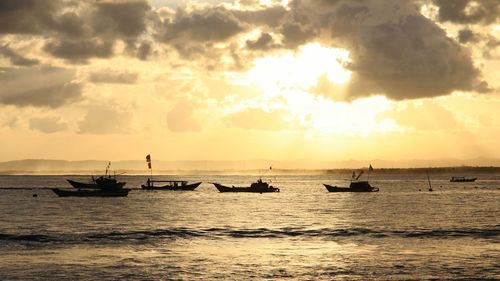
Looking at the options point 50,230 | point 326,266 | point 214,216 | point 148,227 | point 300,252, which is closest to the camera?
point 326,266

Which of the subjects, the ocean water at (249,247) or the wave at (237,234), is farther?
the wave at (237,234)

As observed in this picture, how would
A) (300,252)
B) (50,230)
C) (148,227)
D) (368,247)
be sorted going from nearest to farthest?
(300,252)
(368,247)
(50,230)
(148,227)

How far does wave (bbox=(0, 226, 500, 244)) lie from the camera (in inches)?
2670

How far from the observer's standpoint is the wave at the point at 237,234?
222 feet

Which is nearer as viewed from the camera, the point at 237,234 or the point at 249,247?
the point at 249,247

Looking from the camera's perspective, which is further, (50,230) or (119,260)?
(50,230)

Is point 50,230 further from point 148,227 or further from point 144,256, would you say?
point 144,256

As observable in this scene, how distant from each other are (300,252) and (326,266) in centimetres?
840

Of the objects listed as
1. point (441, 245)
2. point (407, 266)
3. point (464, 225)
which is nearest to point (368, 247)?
point (441, 245)

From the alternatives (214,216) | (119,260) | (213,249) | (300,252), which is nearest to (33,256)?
(119,260)

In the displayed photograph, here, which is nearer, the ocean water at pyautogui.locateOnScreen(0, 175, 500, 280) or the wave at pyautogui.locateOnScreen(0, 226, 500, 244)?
the ocean water at pyautogui.locateOnScreen(0, 175, 500, 280)

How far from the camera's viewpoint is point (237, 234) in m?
74.4

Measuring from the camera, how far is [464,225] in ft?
280

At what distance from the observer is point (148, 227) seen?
83250 mm
